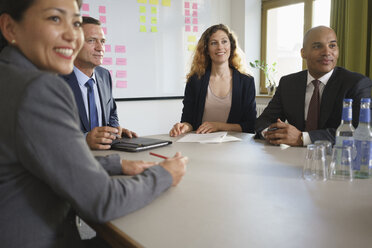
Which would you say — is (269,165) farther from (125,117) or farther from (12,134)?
(125,117)

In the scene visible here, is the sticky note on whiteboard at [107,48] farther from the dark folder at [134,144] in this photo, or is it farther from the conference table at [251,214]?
the conference table at [251,214]

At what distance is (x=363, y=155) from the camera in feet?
3.56

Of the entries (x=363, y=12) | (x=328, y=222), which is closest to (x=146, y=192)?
(x=328, y=222)

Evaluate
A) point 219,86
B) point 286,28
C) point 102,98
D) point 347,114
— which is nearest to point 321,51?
point 219,86

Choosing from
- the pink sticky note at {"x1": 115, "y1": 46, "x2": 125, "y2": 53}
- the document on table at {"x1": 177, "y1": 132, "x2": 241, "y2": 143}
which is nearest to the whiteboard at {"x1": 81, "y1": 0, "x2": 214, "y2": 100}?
the pink sticky note at {"x1": 115, "y1": 46, "x2": 125, "y2": 53}

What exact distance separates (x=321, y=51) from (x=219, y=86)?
85 centimetres

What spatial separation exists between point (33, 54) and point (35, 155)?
31 centimetres

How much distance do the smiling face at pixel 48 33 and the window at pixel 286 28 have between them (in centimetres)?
412

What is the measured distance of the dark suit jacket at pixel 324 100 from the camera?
1.76 meters

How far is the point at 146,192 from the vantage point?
2.74 feet

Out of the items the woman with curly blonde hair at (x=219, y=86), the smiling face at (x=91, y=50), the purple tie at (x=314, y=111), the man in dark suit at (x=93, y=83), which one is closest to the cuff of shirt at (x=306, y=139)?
the purple tie at (x=314, y=111)

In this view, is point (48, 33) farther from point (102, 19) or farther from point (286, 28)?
point (286, 28)

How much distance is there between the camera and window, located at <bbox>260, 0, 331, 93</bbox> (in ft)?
14.2

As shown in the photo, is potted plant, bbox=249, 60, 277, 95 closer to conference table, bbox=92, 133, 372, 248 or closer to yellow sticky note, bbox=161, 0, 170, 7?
yellow sticky note, bbox=161, 0, 170, 7
